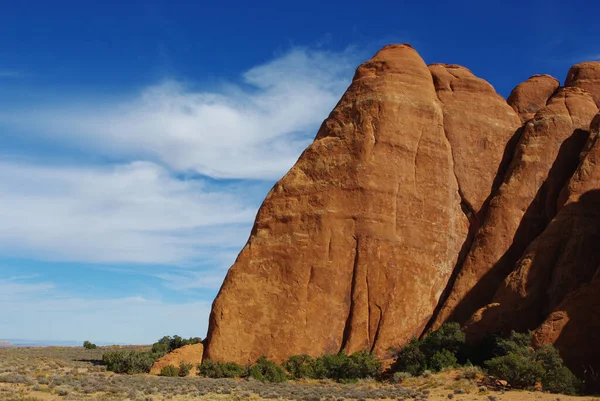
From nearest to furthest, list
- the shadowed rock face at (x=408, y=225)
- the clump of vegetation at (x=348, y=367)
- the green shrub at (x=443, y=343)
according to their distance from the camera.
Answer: the green shrub at (x=443, y=343) < the clump of vegetation at (x=348, y=367) < the shadowed rock face at (x=408, y=225)

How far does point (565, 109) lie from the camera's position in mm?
40531

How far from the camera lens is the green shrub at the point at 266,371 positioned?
31172mm

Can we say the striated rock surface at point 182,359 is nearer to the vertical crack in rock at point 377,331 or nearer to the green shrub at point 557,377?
the vertical crack in rock at point 377,331

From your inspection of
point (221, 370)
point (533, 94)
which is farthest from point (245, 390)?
point (533, 94)

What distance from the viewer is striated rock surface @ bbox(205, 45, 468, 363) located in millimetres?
35344

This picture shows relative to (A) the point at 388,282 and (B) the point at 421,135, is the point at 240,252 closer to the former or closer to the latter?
(A) the point at 388,282

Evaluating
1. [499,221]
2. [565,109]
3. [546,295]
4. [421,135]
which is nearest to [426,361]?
[546,295]

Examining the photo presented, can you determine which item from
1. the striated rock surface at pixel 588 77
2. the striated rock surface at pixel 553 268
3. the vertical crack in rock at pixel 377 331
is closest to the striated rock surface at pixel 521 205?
the vertical crack in rock at pixel 377 331

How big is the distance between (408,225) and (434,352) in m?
10.00

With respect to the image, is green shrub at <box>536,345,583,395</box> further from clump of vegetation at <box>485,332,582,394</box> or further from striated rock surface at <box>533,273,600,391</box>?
striated rock surface at <box>533,273,600,391</box>

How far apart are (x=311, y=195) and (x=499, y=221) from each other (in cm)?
1170

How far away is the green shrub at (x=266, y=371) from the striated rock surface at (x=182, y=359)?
358 centimetres

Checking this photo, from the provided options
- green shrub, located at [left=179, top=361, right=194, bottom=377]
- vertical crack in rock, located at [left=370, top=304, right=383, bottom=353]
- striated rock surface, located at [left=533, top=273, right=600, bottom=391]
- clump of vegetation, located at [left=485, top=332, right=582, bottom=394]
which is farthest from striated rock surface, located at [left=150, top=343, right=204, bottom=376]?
striated rock surface, located at [left=533, top=273, right=600, bottom=391]

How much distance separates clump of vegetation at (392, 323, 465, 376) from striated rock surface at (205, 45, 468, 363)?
4.43 metres
